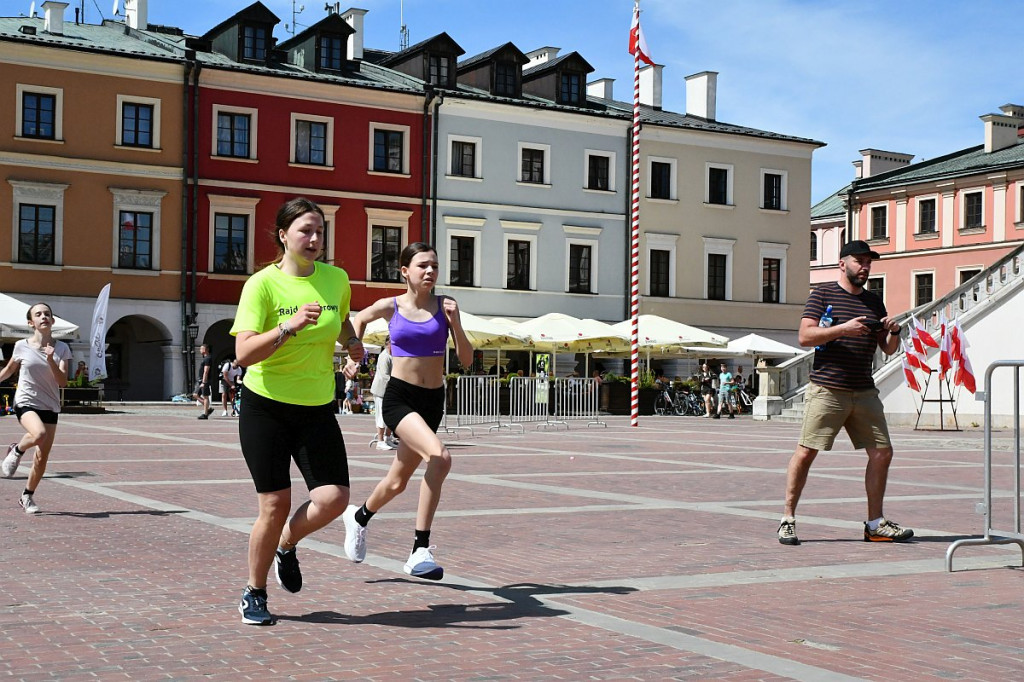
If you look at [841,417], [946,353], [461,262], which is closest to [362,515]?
[841,417]

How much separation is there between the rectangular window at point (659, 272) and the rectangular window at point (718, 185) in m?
3.02

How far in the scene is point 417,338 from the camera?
757 cm

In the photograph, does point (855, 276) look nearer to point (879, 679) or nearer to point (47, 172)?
point (879, 679)

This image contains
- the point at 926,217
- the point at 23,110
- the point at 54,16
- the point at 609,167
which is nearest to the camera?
the point at 23,110

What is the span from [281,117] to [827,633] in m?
38.5

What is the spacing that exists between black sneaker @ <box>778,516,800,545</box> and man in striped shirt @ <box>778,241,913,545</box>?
119mm

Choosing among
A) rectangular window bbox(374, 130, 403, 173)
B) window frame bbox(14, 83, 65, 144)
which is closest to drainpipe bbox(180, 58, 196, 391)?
window frame bbox(14, 83, 65, 144)

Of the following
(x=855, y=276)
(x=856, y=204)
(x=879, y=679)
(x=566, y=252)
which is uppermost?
(x=856, y=204)

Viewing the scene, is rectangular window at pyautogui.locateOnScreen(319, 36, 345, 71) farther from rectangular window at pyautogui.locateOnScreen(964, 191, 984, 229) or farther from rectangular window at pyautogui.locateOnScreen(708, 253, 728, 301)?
rectangular window at pyautogui.locateOnScreen(964, 191, 984, 229)

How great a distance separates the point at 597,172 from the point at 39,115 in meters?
19.3

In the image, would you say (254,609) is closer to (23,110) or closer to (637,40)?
(637,40)

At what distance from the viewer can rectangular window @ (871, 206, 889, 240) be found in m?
59.8

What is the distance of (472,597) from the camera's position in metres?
6.72

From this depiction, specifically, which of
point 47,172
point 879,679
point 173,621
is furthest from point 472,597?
point 47,172
